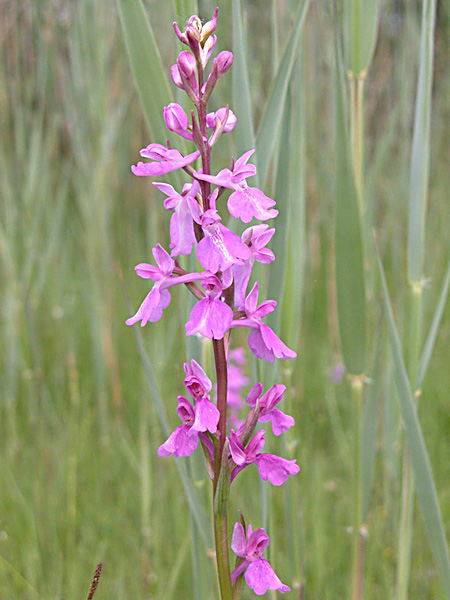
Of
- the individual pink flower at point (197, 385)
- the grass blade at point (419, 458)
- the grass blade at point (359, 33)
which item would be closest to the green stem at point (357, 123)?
the grass blade at point (359, 33)

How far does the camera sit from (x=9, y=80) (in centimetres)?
241

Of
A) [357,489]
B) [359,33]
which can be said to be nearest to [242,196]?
[359,33]

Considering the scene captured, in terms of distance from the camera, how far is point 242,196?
74cm

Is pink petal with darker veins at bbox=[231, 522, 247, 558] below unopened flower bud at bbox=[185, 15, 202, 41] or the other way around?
below

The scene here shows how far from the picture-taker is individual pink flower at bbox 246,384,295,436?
791 millimetres

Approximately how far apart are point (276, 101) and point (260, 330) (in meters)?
0.41

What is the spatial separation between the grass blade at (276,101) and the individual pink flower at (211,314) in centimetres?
35

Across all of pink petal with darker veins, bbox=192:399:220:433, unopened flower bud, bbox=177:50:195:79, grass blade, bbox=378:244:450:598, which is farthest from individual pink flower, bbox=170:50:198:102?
grass blade, bbox=378:244:450:598

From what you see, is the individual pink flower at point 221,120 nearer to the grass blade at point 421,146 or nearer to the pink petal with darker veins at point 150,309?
the pink petal with darker veins at point 150,309

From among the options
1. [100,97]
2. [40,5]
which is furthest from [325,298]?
[40,5]

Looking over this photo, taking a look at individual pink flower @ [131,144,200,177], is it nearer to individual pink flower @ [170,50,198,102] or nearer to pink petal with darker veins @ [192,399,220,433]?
individual pink flower @ [170,50,198,102]

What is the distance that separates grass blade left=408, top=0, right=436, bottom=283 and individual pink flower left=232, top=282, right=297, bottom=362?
1.68 ft

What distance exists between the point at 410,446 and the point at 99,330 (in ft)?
4.88

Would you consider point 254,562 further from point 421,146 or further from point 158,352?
point 158,352
